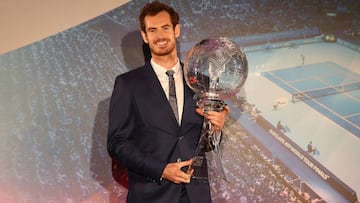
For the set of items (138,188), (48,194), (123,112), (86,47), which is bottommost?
(48,194)

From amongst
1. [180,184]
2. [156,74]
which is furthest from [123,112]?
[180,184]

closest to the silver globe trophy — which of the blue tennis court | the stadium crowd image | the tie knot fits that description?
the tie knot

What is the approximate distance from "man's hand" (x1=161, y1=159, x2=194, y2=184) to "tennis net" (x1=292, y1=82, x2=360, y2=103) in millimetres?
981

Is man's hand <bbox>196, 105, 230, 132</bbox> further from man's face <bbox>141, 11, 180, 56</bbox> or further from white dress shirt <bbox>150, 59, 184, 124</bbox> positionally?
man's face <bbox>141, 11, 180, 56</bbox>

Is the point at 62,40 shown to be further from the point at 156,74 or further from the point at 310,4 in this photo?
the point at 310,4

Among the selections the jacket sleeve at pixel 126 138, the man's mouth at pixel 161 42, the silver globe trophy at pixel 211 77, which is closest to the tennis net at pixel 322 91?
the silver globe trophy at pixel 211 77

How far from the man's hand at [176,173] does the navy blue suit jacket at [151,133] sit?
73mm

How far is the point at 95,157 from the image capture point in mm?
2510

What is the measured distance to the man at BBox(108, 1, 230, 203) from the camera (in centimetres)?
202

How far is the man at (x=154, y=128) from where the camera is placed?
79.4 inches

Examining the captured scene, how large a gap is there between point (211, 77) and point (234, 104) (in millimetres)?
697

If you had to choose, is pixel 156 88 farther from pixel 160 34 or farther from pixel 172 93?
pixel 160 34

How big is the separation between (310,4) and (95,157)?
51.4 inches

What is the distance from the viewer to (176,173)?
75.1 inches
